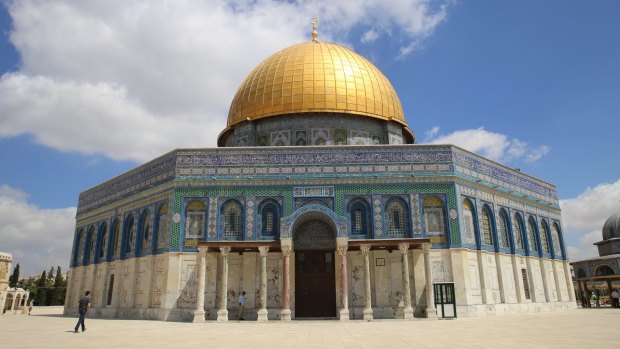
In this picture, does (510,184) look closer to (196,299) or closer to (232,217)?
(232,217)

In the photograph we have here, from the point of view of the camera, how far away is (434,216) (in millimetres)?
18922

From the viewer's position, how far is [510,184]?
22.4 metres

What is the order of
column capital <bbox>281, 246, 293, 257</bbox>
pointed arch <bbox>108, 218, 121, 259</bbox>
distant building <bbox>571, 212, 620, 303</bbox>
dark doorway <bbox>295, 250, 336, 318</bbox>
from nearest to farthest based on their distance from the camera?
column capital <bbox>281, 246, 293, 257</bbox> → dark doorway <bbox>295, 250, 336, 318</bbox> → pointed arch <bbox>108, 218, 121, 259</bbox> → distant building <bbox>571, 212, 620, 303</bbox>

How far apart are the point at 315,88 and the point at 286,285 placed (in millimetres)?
10554

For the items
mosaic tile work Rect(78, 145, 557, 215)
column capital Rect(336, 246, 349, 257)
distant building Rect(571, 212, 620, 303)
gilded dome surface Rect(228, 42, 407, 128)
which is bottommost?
column capital Rect(336, 246, 349, 257)

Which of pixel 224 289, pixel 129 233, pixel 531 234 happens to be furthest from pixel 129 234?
pixel 531 234

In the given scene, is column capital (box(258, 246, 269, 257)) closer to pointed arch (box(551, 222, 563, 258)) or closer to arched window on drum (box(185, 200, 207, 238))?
arched window on drum (box(185, 200, 207, 238))

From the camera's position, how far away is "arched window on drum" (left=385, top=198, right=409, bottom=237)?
18.8 metres

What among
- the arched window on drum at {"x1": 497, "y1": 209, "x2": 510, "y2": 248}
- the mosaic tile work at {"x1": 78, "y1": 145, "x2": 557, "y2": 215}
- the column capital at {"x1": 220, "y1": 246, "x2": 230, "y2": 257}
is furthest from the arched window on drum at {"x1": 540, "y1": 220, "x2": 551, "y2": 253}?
the column capital at {"x1": 220, "y1": 246, "x2": 230, "y2": 257}

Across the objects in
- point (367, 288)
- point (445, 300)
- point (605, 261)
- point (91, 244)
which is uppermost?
point (91, 244)

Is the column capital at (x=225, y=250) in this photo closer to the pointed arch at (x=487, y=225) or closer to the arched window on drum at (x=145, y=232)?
the arched window on drum at (x=145, y=232)

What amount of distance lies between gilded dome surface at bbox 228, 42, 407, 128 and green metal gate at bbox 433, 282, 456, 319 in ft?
31.3

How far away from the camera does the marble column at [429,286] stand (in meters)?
16.8

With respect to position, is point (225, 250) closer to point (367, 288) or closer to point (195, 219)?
point (195, 219)
